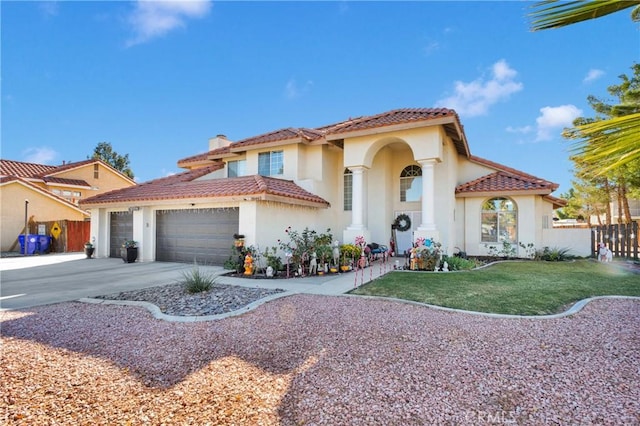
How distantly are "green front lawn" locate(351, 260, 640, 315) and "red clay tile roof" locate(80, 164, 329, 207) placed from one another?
17.8 ft

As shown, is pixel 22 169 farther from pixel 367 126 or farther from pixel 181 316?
pixel 181 316

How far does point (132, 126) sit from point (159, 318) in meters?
28.6

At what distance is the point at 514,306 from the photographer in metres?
7.04

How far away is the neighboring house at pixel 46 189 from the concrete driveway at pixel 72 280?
1005cm

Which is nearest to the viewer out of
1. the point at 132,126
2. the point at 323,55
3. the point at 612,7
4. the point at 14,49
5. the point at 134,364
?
the point at 612,7

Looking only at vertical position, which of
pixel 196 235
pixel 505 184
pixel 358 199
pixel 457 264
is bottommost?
pixel 457 264

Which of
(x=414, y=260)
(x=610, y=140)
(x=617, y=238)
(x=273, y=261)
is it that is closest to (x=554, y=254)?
(x=617, y=238)

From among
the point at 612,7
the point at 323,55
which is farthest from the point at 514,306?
the point at 323,55

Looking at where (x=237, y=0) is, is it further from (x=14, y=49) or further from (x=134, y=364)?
(x=134, y=364)

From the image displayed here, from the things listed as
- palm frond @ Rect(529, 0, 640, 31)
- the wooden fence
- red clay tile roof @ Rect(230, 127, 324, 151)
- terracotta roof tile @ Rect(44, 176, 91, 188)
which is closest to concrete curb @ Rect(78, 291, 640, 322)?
palm frond @ Rect(529, 0, 640, 31)

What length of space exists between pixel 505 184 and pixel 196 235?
15400 millimetres

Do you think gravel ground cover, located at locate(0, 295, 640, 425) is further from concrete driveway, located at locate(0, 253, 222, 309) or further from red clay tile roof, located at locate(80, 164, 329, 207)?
red clay tile roof, located at locate(80, 164, 329, 207)

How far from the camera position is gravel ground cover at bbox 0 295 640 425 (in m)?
3.21

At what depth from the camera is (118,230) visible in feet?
58.2
